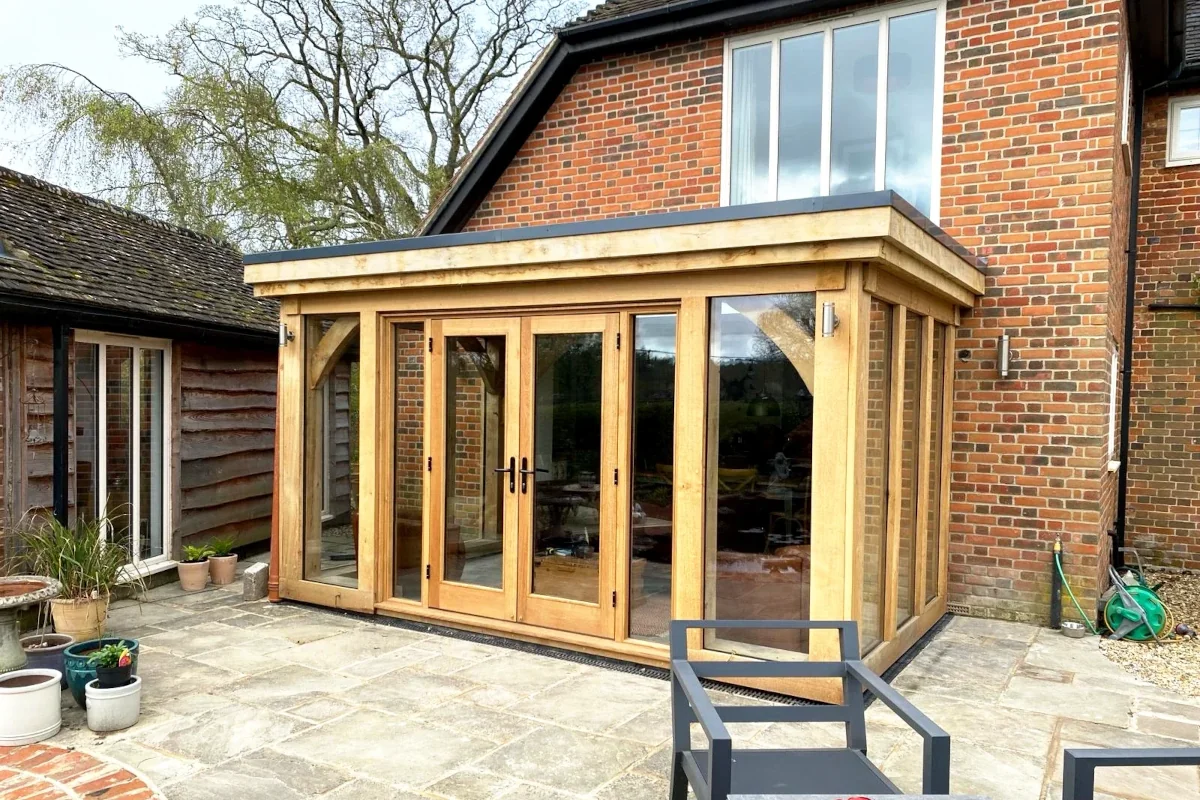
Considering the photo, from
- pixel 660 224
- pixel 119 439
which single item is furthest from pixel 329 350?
pixel 660 224

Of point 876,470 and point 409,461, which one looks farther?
point 409,461

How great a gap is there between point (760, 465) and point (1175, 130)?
639 centimetres

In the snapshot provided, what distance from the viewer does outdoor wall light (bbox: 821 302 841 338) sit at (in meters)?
4.28

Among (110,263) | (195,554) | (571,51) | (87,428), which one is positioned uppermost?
(571,51)

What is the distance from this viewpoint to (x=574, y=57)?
25.7 ft

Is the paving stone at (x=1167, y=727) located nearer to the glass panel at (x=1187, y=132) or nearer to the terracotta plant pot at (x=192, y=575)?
the glass panel at (x=1187, y=132)

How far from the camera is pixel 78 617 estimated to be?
5152mm

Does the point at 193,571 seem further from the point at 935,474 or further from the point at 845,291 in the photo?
the point at 935,474

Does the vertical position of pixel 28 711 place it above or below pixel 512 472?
below

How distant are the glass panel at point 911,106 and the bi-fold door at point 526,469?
307cm

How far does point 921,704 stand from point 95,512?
6.35m

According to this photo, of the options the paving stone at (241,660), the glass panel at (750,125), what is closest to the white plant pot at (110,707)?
the paving stone at (241,660)

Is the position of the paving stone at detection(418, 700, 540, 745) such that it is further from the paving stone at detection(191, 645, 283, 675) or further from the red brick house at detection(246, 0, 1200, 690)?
the paving stone at detection(191, 645, 283, 675)

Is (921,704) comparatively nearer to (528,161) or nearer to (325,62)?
(528,161)
